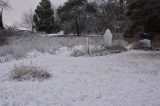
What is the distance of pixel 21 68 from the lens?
781cm

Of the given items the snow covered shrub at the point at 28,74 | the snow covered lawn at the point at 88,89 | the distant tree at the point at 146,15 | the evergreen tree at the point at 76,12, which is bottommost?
the snow covered lawn at the point at 88,89

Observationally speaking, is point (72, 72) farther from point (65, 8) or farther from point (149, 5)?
point (65, 8)

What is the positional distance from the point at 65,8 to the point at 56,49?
20.6 m

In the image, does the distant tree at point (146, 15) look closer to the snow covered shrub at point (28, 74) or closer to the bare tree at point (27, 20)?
the snow covered shrub at point (28, 74)

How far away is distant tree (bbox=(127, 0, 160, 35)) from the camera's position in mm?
12297

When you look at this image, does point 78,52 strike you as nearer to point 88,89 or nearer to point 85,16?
point 88,89

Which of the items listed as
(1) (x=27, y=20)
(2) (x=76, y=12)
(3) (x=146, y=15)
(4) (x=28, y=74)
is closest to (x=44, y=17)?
(2) (x=76, y=12)

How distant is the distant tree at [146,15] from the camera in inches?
484

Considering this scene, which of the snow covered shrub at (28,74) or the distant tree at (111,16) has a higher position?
the distant tree at (111,16)

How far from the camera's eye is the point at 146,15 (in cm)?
1312

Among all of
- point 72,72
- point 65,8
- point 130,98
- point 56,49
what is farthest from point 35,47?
point 65,8

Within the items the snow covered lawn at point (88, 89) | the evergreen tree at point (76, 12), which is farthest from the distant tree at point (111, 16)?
the snow covered lawn at point (88, 89)

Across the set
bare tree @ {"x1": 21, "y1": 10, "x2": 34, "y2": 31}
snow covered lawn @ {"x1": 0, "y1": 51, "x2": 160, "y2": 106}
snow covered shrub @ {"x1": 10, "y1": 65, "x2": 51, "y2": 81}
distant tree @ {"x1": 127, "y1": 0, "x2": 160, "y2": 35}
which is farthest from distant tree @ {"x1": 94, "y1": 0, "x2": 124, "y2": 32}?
bare tree @ {"x1": 21, "y1": 10, "x2": 34, "y2": 31}

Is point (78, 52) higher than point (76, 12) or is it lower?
lower
